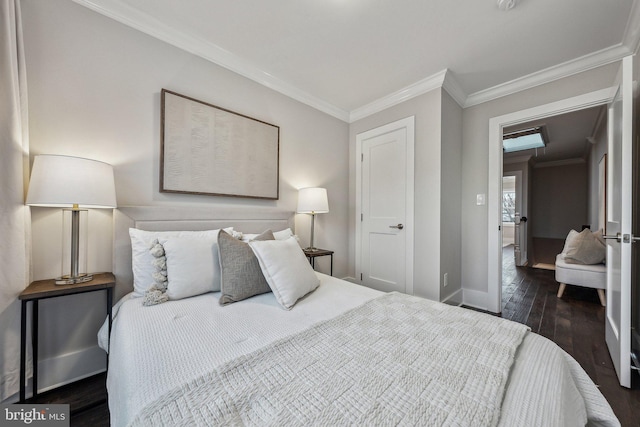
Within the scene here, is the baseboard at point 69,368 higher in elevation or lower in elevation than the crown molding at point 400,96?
lower

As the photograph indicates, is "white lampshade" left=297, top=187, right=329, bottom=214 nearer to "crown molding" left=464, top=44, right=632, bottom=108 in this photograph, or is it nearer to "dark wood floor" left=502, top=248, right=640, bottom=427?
"crown molding" left=464, top=44, right=632, bottom=108

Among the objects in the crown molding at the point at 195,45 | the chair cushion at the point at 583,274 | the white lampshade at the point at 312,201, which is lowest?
the chair cushion at the point at 583,274

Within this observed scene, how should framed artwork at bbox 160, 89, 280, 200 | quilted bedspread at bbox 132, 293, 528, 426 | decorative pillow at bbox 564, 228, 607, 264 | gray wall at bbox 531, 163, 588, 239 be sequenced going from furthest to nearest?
gray wall at bbox 531, 163, 588, 239
decorative pillow at bbox 564, 228, 607, 264
framed artwork at bbox 160, 89, 280, 200
quilted bedspread at bbox 132, 293, 528, 426

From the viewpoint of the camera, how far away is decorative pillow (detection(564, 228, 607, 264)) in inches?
120

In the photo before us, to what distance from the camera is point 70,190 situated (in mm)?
1297

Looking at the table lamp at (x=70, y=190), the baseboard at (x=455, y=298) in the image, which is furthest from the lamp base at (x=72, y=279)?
the baseboard at (x=455, y=298)

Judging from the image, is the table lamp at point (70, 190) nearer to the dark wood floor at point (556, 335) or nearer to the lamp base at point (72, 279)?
the lamp base at point (72, 279)

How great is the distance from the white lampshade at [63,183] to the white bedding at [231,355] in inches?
25.0

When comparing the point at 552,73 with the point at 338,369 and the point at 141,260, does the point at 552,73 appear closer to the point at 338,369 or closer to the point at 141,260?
the point at 338,369

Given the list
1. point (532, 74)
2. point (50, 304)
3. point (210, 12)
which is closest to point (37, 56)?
point (210, 12)

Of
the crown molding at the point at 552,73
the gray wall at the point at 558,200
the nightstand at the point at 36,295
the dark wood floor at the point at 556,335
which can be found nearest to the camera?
the nightstand at the point at 36,295

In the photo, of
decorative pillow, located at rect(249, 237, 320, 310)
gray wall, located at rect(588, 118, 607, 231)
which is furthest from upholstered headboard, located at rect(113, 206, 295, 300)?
gray wall, located at rect(588, 118, 607, 231)

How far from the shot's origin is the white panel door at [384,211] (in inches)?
113

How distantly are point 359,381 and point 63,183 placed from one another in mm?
1680
